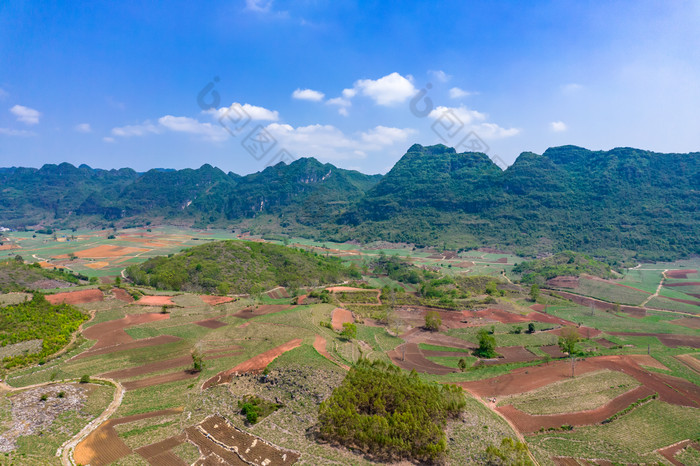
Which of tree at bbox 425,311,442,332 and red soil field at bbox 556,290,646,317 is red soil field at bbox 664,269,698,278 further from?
tree at bbox 425,311,442,332

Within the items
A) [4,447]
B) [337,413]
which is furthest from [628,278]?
[4,447]

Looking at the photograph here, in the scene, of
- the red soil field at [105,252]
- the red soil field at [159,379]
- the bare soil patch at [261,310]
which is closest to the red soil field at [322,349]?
the red soil field at [159,379]

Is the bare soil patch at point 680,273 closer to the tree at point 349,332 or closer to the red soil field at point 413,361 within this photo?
the red soil field at point 413,361

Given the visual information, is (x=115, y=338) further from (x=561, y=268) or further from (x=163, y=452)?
(x=561, y=268)

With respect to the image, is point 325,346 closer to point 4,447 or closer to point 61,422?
point 61,422

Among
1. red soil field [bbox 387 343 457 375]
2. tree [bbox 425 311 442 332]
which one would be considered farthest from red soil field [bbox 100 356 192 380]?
tree [bbox 425 311 442 332]

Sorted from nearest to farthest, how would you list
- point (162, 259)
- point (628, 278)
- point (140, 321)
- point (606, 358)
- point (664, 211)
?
point (606, 358)
point (140, 321)
point (162, 259)
point (628, 278)
point (664, 211)
